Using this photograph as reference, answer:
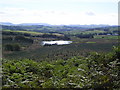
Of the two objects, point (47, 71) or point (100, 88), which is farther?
point (47, 71)

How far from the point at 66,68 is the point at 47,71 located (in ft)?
3.21

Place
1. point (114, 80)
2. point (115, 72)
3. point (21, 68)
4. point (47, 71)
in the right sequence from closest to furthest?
point (114, 80), point (115, 72), point (21, 68), point (47, 71)

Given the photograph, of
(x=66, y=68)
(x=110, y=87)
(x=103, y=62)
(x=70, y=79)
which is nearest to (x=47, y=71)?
(x=66, y=68)

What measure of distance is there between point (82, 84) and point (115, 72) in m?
1.99

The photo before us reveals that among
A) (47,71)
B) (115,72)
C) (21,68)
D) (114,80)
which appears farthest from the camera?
(47,71)

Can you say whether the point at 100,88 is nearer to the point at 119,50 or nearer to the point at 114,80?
the point at 114,80

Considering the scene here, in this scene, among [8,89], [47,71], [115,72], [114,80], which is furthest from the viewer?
[47,71]

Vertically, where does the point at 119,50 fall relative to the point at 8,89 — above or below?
above

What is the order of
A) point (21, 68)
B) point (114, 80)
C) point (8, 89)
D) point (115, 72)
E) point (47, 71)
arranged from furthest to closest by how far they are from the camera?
1. point (47, 71)
2. point (21, 68)
3. point (115, 72)
4. point (114, 80)
5. point (8, 89)

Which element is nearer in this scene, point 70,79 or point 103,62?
point 70,79

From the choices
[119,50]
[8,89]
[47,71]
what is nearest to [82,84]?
[8,89]

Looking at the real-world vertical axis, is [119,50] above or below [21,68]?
above

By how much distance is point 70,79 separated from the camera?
7.40 metres

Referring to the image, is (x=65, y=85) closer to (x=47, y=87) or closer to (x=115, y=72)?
(x=47, y=87)
